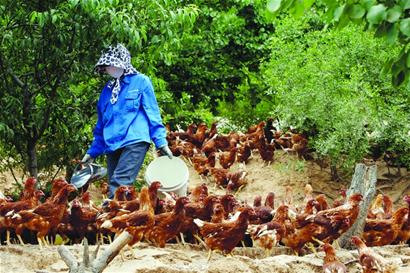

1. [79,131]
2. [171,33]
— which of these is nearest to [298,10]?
[171,33]

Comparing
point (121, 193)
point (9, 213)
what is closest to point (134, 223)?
point (121, 193)

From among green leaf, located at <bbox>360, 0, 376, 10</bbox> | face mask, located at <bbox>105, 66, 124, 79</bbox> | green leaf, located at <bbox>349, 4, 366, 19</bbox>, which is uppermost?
green leaf, located at <bbox>360, 0, 376, 10</bbox>

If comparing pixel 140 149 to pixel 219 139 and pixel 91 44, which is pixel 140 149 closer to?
pixel 91 44

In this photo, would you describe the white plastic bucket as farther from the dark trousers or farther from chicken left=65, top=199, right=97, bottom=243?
chicken left=65, top=199, right=97, bottom=243

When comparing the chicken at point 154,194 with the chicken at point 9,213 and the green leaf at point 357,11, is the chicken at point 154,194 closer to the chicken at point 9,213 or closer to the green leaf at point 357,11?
the chicken at point 9,213

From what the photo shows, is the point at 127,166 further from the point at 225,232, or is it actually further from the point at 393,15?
the point at 393,15

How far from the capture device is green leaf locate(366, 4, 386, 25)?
5012 millimetres

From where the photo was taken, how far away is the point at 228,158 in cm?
1739

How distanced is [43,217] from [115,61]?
72.4 inches

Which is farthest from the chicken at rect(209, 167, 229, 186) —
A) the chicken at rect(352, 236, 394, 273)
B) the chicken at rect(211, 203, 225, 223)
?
the chicken at rect(352, 236, 394, 273)

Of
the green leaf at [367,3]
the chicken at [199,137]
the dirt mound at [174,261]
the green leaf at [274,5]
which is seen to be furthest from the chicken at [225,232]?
the chicken at [199,137]

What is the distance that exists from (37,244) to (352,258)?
3.09 meters

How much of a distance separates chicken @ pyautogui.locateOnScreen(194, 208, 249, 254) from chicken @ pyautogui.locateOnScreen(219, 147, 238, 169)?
800cm

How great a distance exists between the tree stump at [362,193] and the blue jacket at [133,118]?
213 cm
